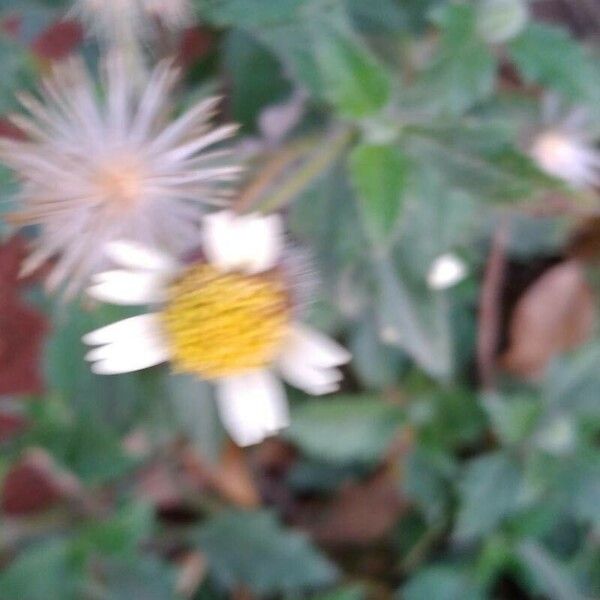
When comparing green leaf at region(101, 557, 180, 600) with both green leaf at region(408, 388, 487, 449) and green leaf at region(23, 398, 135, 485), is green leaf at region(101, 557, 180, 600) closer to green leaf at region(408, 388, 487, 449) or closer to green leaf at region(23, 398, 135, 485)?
green leaf at region(23, 398, 135, 485)

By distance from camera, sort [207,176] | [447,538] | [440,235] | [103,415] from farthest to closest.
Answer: [447,538] → [103,415] → [440,235] → [207,176]

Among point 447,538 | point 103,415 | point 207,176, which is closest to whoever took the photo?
point 207,176

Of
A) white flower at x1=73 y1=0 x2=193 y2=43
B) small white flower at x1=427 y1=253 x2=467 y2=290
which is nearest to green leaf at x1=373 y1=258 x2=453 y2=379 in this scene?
small white flower at x1=427 y1=253 x2=467 y2=290

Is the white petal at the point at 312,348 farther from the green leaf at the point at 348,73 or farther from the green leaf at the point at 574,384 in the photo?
the green leaf at the point at 574,384

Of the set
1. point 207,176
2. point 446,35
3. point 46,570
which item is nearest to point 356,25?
point 446,35

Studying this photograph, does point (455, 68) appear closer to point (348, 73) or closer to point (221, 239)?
point (348, 73)

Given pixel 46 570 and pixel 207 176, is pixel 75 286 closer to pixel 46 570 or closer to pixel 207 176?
pixel 207 176
